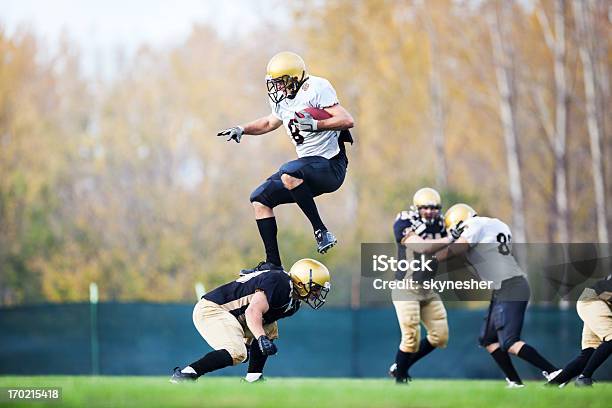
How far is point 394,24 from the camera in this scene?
121ft

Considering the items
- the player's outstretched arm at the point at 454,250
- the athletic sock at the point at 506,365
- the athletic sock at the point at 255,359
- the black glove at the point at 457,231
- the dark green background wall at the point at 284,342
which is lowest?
the dark green background wall at the point at 284,342

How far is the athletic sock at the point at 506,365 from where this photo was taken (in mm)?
13734

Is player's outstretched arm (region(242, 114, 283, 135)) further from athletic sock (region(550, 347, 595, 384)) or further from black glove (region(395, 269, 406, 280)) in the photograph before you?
athletic sock (region(550, 347, 595, 384))

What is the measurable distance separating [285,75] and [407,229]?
3638 mm

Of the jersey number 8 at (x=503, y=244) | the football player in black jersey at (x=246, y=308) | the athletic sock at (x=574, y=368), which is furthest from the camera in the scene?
the jersey number 8 at (x=503, y=244)

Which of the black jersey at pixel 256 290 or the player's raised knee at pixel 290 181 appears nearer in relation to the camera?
the black jersey at pixel 256 290

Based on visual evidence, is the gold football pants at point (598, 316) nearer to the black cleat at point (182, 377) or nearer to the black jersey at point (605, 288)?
the black jersey at point (605, 288)

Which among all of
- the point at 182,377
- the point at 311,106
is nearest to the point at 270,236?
the point at 311,106

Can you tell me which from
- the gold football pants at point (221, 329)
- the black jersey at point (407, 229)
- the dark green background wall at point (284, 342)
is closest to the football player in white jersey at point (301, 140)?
the gold football pants at point (221, 329)

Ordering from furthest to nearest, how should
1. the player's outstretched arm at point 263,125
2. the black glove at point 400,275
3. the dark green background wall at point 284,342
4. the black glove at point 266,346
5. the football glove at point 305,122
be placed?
1. the dark green background wall at point 284,342
2. the black glove at point 400,275
3. the player's outstretched arm at point 263,125
4. the football glove at point 305,122
5. the black glove at point 266,346

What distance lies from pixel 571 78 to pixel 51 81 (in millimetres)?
18186

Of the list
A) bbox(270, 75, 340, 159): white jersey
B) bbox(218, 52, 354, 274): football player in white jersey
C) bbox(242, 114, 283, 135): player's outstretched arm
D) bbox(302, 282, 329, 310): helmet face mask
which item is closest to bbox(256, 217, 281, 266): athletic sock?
bbox(218, 52, 354, 274): football player in white jersey

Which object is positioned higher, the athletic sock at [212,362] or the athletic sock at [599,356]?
the athletic sock at [212,362]

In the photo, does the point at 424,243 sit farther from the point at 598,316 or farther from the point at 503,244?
the point at 598,316
